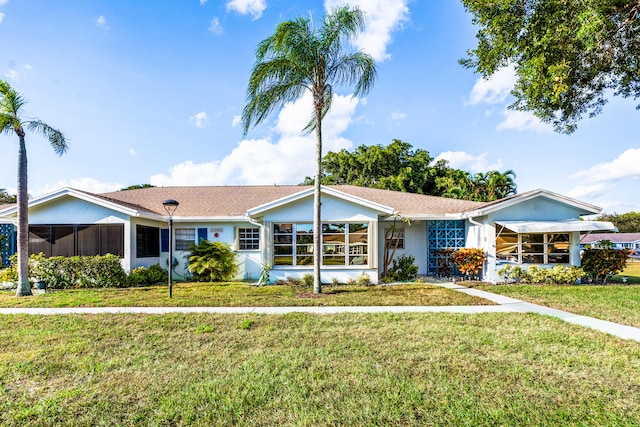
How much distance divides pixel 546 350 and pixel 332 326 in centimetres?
386

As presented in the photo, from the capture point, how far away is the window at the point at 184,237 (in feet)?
53.6

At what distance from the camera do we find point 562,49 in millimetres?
8086

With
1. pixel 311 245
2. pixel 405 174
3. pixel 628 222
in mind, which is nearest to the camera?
pixel 311 245

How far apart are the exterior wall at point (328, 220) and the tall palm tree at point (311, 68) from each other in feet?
8.04

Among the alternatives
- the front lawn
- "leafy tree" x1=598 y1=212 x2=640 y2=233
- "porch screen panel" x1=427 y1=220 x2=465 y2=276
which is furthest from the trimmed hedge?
"leafy tree" x1=598 y1=212 x2=640 y2=233

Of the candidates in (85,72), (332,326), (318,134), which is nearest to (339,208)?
(318,134)

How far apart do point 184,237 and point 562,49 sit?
51.1 feet

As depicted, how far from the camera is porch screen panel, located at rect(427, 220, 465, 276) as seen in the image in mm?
16250

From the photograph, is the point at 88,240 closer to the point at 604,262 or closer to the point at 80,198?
the point at 80,198

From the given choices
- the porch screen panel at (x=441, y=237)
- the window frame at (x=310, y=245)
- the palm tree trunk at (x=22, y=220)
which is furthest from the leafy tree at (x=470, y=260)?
the palm tree trunk at (x=22, y=220)

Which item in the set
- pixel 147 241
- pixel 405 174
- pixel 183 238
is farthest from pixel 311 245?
pixel 405 174

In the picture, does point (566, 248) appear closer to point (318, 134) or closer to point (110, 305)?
point (318, 134)

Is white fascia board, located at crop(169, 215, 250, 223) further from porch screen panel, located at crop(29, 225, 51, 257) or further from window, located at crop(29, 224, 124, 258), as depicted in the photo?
porch screen panel, located at crop(29, 225, 51, 257)

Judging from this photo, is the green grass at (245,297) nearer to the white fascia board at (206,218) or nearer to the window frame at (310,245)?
the window frame at (310,245)
